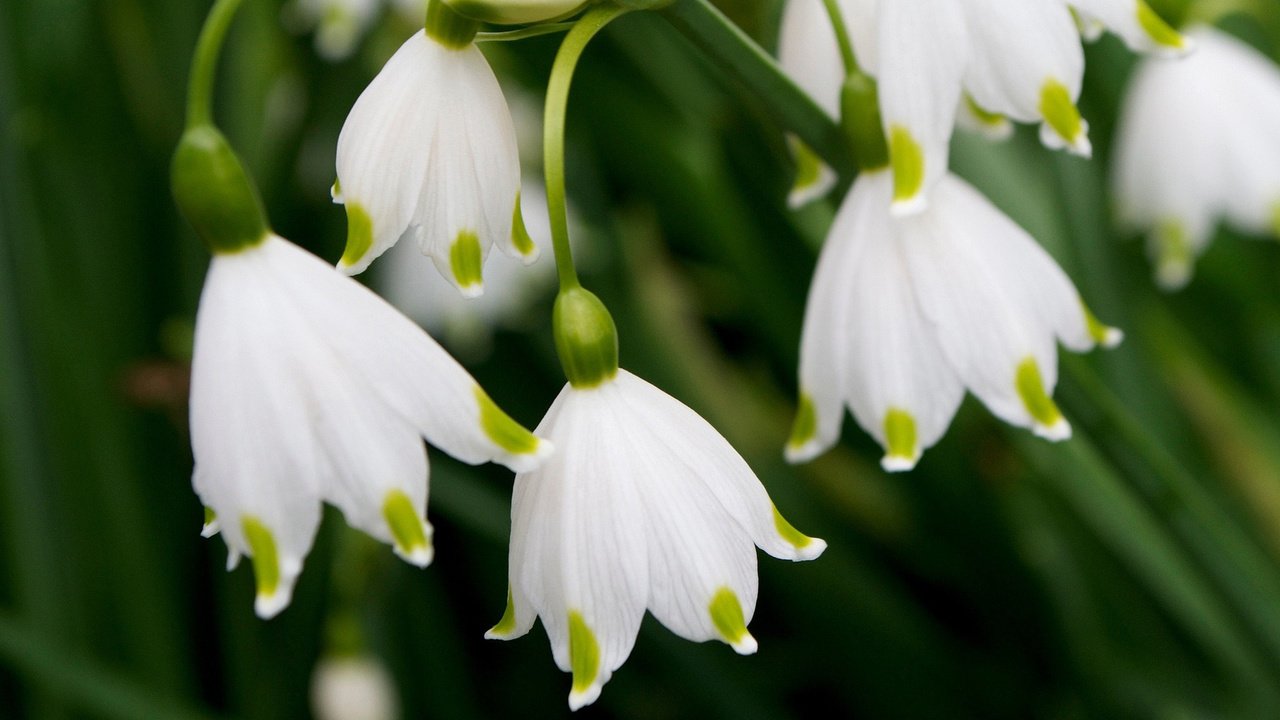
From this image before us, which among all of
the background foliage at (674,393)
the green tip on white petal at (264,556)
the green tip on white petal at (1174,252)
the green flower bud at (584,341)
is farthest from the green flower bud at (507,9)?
the green tip on white petal at (1174,252)

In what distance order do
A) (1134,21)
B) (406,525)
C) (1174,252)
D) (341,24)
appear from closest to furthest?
1. (406,525)
2. (1134,21)
3. (1174,252)
4. (341,24)

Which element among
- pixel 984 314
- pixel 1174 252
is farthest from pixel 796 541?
pixel 1174 252

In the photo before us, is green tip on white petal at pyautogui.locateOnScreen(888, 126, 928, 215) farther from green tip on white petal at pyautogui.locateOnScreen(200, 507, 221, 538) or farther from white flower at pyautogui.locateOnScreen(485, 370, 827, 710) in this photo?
green tip on white petal at pyautogui.locateOnScreen(200, 507, 221, 538)

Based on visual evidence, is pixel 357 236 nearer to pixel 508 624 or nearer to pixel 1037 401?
pixel 508 624

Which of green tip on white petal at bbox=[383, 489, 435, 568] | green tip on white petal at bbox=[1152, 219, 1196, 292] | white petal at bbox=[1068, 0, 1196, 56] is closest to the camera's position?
green tip on white petal at bbox=[383, 489, 435, 568]

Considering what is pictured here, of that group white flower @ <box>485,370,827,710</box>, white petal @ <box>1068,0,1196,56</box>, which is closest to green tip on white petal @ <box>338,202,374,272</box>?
white flower @ <box>485,370,827,710</box>

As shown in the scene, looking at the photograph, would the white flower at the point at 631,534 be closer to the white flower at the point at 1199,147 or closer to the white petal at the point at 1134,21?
the white petal at the point at 1134,21

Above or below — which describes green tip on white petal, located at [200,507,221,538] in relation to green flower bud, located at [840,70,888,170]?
below

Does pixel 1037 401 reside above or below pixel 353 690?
above
